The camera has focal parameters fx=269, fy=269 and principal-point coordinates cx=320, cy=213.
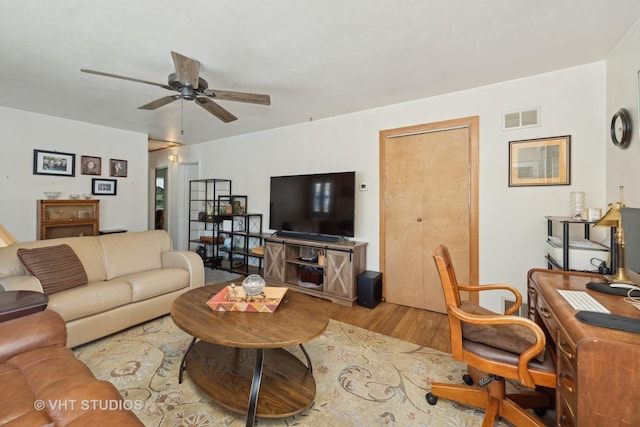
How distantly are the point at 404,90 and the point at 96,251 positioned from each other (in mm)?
3645

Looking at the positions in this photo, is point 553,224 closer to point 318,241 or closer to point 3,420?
point 318,241

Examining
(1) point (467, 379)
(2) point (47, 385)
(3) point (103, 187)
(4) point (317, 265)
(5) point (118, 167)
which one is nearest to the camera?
(2) point (47, 385)

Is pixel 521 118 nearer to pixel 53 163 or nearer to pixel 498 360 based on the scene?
pixel 498 360

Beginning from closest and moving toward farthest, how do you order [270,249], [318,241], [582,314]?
1. [582,314]
2. [318,241]
3. [270,249]

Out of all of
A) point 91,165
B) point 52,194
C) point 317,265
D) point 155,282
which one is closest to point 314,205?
point 317,265

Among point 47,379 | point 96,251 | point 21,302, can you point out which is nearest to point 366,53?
point 47,379

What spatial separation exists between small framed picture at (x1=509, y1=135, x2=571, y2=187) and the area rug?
1838 millimetres

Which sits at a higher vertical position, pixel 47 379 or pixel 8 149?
pixel 8 149

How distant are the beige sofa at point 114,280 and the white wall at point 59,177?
197 cm

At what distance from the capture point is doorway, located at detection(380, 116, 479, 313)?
2877mm

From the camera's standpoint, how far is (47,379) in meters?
→ 1.13

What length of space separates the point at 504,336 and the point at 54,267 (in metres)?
3.37

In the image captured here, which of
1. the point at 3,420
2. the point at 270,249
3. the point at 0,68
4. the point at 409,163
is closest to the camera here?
the point at 3,420

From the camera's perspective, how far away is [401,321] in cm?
283
